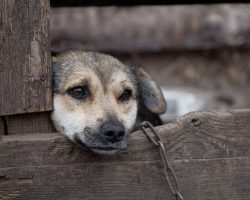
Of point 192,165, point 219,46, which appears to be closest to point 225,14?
point 219,46

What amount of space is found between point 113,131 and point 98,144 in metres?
0.11

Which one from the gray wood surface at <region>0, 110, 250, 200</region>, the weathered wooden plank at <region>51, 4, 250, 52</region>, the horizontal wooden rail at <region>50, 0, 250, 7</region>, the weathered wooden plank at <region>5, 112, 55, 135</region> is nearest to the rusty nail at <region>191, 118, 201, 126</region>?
the gray wood surface at <region>0, 110, 250, 200</region>

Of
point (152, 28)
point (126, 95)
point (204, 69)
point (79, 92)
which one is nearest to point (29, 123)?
point (79, 92)

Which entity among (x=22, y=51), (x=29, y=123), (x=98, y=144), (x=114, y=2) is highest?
(x=22, y=51)

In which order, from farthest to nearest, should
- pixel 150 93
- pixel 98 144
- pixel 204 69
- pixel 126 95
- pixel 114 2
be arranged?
pixel 204 69
pixel 114 2
pixel 150 93
pixel 126 95
pixel 98 144

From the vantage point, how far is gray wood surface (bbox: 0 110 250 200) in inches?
134

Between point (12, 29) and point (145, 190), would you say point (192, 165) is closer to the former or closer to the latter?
point (145, 190)

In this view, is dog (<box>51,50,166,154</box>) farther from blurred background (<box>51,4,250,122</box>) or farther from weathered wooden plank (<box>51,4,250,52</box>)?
weathered wooden plank (<box>51,4,250,52</box>)

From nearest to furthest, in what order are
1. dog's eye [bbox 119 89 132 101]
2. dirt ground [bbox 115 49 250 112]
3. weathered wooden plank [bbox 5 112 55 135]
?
weathered wooden plank [bbox 5 112 55 135], dog's eye [bbox 119 89 132 101], dirt ground [bbox 115 49 250 112]

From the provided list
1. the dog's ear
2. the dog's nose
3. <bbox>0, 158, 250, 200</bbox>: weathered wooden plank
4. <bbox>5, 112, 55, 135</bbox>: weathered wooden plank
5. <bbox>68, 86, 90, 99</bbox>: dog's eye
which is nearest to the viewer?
<bbox>0, 158, 250, 200</bbox>: weathered wooden plank

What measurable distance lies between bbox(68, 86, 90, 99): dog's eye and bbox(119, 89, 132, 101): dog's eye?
32cm

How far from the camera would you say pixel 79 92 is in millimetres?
4203

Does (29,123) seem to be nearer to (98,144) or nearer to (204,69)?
(98,144)

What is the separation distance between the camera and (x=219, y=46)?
1028 cm
